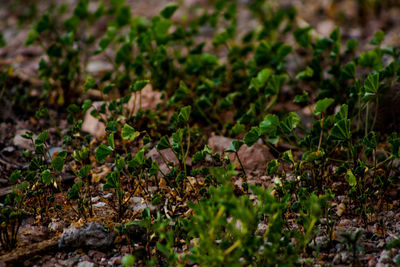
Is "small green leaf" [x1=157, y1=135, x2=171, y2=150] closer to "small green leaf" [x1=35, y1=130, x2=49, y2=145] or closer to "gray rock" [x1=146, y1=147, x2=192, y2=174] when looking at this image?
"gray rock" [x1=146, y1=147, x2=192, y2=174]

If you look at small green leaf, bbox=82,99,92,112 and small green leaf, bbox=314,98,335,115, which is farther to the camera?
small green leaf, bbox=82,99,92,112

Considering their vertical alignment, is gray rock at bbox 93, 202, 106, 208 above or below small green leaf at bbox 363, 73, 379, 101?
below

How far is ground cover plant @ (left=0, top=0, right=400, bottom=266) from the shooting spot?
5.55 feet

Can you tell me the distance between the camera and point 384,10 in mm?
3971

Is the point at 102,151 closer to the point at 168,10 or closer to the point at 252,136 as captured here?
the point at 252,136

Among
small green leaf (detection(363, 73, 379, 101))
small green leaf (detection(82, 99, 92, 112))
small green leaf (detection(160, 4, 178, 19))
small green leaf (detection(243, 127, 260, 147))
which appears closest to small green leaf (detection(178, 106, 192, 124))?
small green leaf (detection(243, 127, 260, 147))

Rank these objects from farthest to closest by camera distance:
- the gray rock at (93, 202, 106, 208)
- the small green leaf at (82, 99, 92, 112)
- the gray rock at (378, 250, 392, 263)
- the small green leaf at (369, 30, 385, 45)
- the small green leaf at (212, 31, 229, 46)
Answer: the small green leaf at (212, 31, 229, 46), the small green leaf at (369, 30, 385, 45), the small green leaf at (82, 99, 92, 112), the gray rock at (93, 202, 106, 208), the gray rock at (378, 250, 392, 263)

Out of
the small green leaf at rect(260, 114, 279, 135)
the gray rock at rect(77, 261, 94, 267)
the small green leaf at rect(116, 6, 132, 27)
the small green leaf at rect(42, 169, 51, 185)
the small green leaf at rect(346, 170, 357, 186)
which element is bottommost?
the gray rock at rect(77, 261, 94, 267)

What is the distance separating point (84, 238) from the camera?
71.6 inches

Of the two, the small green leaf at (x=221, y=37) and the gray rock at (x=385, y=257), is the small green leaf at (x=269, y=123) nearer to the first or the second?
the gray rock at (x=385, y=257)

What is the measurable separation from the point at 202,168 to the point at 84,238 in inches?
25.2

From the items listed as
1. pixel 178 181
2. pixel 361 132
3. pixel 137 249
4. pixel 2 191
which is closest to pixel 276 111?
pixel 361 132

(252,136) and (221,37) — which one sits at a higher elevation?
(221,37)

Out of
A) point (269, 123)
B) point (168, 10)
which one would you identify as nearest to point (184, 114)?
point (269, 123)
